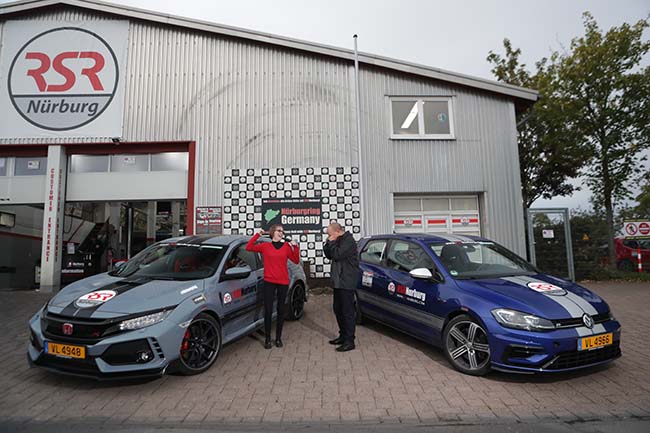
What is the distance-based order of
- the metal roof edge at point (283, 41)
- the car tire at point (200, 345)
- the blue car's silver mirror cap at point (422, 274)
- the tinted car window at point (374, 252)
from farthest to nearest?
the metal roof edge at point (283, 41)
the tinted car window at point (374, 252)
the blue car's silver mirror cap at point (422, 274)
the car tire at point (200, 345)

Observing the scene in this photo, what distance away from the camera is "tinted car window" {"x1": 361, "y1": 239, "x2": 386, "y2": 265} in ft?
18.2

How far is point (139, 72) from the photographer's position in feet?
33.9

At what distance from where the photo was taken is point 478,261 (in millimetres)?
4645

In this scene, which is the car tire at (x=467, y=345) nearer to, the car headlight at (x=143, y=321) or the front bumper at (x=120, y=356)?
the front bumper at (x=120, y=356)

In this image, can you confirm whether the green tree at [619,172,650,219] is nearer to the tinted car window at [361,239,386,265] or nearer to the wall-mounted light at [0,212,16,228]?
the tinted car window at [361,239,386,265]

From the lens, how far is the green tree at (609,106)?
35.0 ft

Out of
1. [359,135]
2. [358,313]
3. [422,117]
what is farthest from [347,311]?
[422,117]

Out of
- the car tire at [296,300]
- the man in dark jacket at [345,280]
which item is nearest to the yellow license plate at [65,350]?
the man in dark jacket at [345,280]

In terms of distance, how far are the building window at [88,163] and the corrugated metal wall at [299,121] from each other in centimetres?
125

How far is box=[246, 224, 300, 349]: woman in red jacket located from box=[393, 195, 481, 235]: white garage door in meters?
6.11

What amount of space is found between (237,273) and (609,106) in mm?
12938

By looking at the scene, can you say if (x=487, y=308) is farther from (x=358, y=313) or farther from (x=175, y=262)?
(x=175, y=262)

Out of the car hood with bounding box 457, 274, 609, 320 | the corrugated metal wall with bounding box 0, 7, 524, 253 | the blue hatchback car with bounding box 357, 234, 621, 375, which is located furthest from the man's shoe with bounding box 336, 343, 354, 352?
the corrugated metal wall with bounding box 0, 7, 524, 253

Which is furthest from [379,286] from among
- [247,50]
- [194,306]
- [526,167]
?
[526,167]
